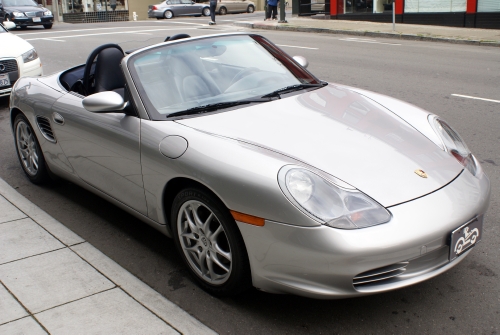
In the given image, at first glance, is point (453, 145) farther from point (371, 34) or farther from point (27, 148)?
point (371, 34)

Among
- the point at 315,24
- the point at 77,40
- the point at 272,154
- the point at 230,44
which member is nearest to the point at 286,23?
the point at 315,24

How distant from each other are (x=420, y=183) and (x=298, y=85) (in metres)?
1.44

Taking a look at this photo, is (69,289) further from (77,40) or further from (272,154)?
A: (77,40)

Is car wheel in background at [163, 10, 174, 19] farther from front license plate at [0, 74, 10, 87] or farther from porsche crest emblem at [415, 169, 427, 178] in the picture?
porsche crest emblem at [415, 169, 427, 178]

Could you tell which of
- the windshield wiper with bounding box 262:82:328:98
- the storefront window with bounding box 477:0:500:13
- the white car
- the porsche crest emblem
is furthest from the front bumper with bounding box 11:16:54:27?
the porsche crest emblem

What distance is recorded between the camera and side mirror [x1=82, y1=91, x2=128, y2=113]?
11.4ft

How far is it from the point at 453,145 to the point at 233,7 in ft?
118

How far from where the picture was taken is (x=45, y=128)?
14.9 ft

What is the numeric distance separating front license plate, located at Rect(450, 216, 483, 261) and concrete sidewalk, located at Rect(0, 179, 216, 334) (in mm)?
1291

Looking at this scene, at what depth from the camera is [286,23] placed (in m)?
23.0

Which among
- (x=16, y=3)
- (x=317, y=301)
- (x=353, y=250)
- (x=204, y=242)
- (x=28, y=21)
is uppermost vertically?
(x=16, y=3)

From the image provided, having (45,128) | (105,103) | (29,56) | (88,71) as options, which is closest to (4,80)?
(29,56)

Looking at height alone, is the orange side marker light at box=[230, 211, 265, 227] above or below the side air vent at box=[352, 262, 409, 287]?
above

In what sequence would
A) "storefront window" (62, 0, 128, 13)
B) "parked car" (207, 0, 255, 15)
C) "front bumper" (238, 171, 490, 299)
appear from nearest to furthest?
"front bumper" (238, 171, 490, 299)
"parked car" (207, 0, 255, 15)
"storefront window" (62, 0, 128, 13)
